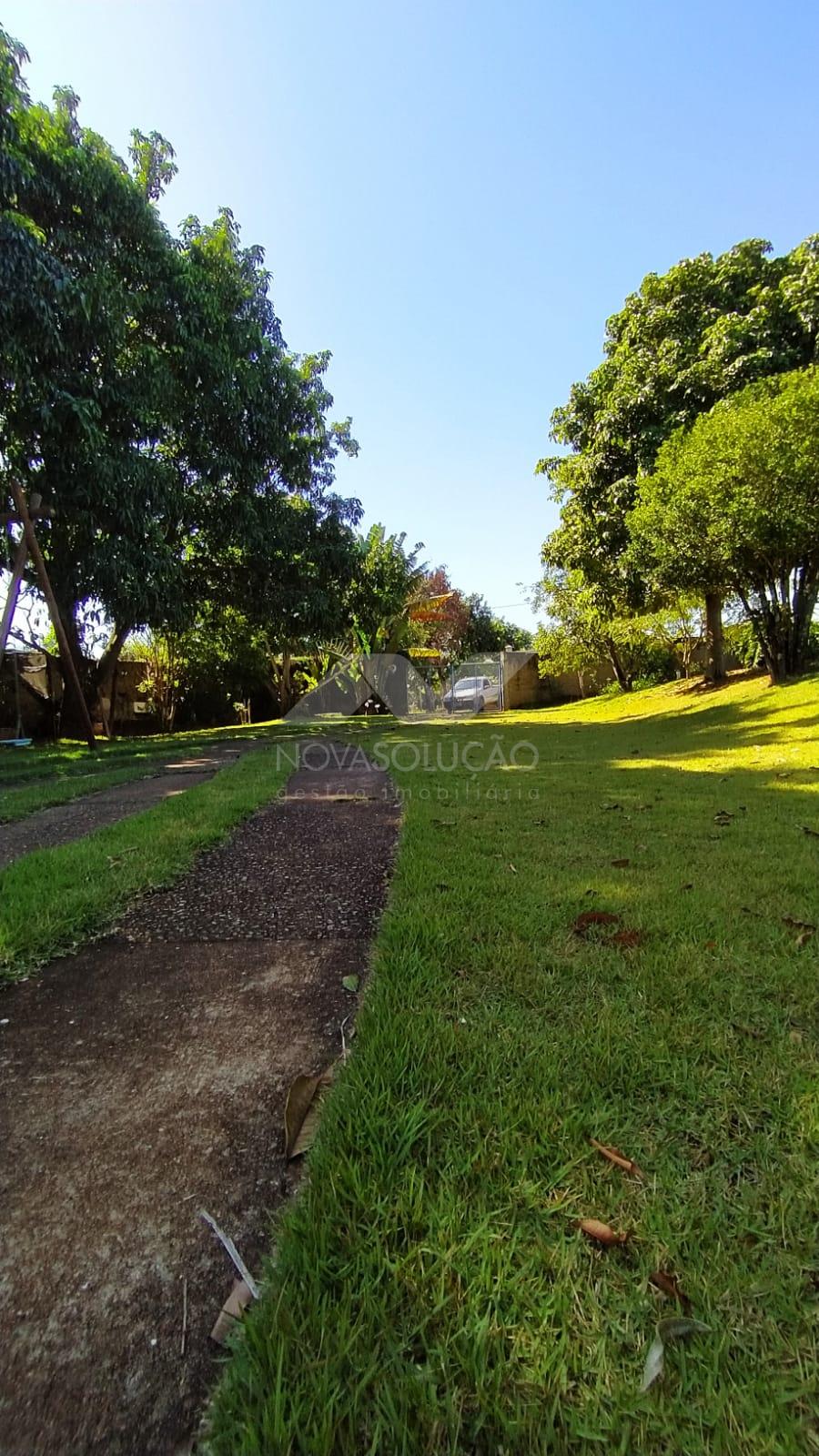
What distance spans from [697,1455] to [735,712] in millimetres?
10447

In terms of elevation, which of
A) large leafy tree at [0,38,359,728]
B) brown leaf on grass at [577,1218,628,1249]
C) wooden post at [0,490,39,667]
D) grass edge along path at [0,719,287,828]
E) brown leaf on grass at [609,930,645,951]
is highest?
large leafy tree at [0,38,359,728]

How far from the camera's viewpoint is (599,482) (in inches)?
505

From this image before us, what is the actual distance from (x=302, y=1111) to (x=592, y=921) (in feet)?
3.90

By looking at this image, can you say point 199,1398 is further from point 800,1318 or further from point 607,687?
point 607,687

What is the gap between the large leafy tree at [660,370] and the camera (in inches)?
414

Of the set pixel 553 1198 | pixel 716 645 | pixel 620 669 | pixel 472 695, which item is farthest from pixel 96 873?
pixel 620 669

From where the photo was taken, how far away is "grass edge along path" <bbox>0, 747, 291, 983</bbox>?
1996mm

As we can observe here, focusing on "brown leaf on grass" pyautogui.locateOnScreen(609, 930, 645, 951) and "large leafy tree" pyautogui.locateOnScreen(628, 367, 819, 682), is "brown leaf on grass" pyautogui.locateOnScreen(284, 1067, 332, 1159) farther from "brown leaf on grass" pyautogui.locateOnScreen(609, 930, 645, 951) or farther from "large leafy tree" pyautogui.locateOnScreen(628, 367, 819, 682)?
"large leafy tree" pyautogui.locateOnScreen(628, 367, 819, 682)

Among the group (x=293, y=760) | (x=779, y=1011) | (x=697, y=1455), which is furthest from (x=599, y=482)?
(x=697, y=1455)

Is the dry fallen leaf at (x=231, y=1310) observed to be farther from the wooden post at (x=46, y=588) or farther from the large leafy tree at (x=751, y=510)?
the large leafy tree at (x=751, y=510)

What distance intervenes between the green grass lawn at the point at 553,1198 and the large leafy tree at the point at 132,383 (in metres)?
8.20

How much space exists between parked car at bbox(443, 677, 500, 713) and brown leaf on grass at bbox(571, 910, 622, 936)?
18475 mm

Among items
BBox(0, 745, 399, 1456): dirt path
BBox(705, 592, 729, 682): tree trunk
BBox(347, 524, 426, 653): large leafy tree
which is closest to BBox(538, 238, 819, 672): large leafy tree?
BBox(705, 592, 729, 682): tree trunk

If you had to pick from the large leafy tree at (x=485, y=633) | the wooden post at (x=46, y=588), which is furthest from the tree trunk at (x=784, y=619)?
the large leafy tree at (x=485, y=633)
